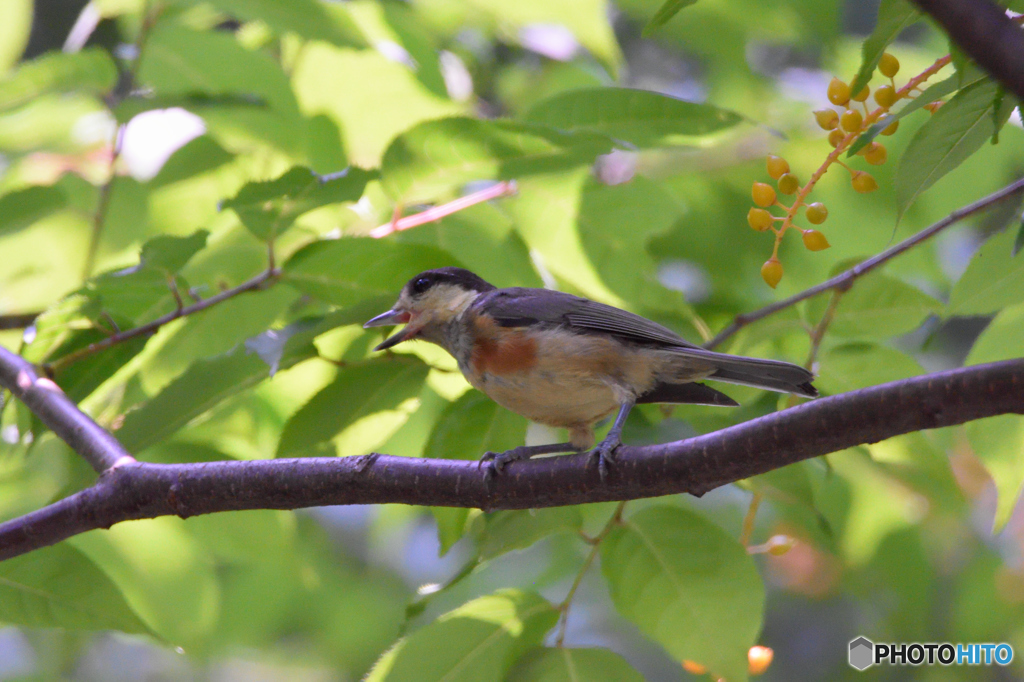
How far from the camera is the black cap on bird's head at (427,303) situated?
2.81 m

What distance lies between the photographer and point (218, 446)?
3.39 m

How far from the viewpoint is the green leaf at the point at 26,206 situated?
10.3ft

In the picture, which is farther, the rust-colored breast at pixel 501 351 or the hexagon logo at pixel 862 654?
the hexagon logo at pixel 862 654

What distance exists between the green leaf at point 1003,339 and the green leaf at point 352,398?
1690 millimetres

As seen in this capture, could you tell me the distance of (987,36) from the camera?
118 cm

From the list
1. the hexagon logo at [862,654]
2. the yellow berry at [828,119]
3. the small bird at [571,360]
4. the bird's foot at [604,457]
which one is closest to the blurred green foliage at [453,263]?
the small bird at [571,360]

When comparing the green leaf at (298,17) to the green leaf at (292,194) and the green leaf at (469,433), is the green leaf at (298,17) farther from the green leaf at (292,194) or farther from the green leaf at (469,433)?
the green leaf at (469,433)

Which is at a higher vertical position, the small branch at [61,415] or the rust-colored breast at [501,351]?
the small branch at [61,415]

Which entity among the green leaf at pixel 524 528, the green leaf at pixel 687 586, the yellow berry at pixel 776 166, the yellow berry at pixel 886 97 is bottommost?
Answer: the green leaf at pixel 687 586

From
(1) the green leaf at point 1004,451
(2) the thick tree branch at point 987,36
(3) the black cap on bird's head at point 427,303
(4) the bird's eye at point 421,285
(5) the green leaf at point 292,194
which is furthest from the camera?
(4) the bird's eye at point 421,285

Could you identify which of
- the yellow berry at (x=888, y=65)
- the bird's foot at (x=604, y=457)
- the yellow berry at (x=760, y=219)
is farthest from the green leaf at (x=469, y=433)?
the yellow berry at (x=888, y=65)

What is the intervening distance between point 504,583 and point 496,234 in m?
3.33

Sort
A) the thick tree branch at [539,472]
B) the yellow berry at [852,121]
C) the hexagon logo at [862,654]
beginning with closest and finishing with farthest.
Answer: the thick tree branch at [539,472], the yellow berry at [852,121], the hexagon logo at [862,654]

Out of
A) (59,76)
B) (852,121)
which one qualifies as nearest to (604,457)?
(852,121)
